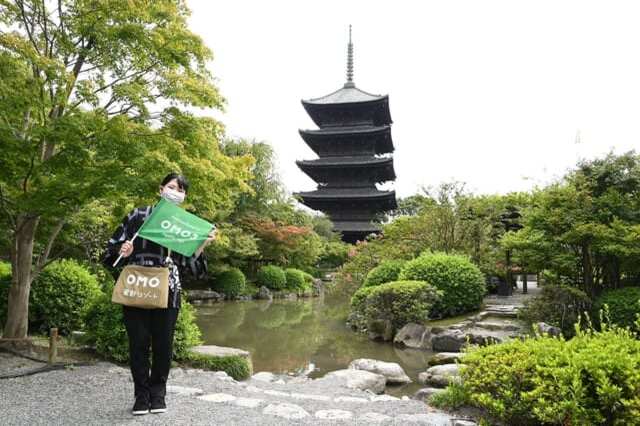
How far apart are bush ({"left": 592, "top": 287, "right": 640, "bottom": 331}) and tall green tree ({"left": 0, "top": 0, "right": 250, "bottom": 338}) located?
558 cm

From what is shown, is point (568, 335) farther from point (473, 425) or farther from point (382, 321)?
point (473, 425)

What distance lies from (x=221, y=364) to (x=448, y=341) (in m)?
4.67

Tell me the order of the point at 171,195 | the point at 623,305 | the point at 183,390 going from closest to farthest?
the point at 171,195
the point at 183,390
the point at 623,305

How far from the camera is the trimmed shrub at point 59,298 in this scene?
6.28 m

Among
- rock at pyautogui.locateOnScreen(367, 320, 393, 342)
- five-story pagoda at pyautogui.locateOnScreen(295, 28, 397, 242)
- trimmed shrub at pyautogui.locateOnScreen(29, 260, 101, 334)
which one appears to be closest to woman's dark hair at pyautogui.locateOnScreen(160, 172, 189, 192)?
trimmed shrub at pyautogui.locateOnScreen(29, 260, 101, 334)

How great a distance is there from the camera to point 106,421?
299 centimetres

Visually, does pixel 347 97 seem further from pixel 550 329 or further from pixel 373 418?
pixel 373 418

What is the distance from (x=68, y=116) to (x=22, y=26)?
1.52m

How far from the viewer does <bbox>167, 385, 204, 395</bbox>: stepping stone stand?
381cm

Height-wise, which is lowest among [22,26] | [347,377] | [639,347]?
[347,377]

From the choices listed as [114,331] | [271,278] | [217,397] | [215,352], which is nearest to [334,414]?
[217,397]

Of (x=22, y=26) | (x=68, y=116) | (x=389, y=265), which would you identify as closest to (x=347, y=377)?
(x=68, y=116)

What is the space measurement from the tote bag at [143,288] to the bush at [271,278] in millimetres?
16821

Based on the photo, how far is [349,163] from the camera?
1122 inches
